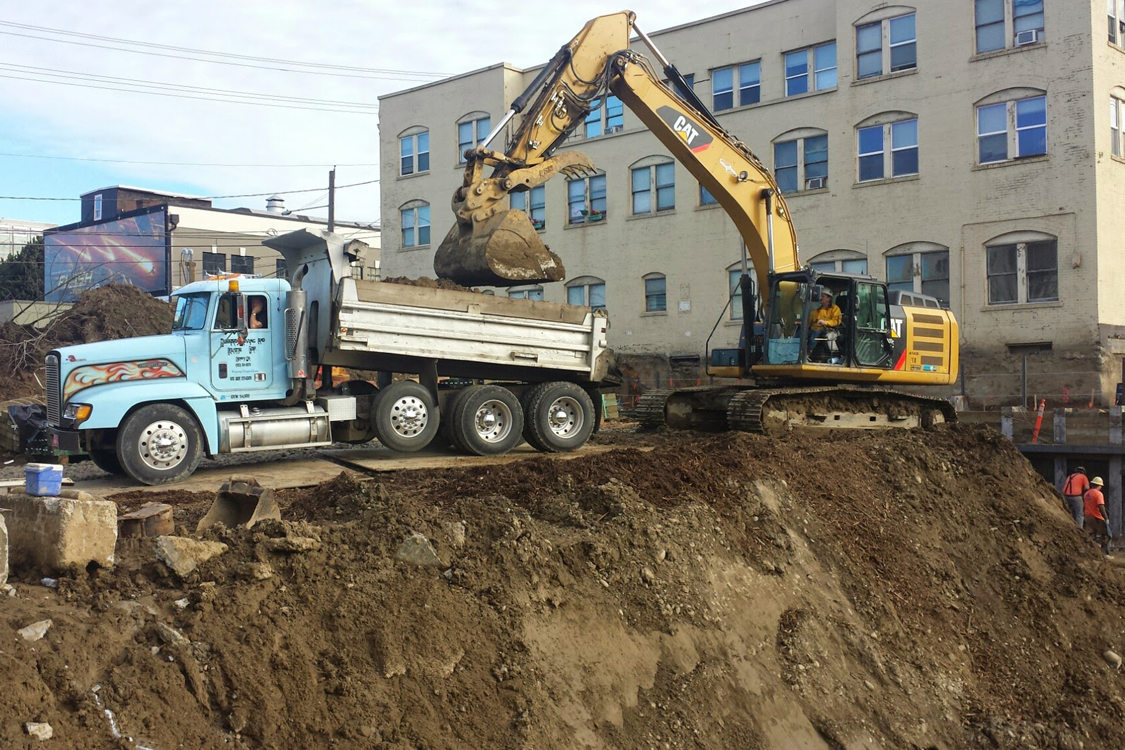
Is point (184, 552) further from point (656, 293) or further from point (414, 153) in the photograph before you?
point (414, 153)

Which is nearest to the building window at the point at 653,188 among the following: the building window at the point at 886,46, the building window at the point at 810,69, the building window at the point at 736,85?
the building window at the point at 736,85

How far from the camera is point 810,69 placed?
102ft

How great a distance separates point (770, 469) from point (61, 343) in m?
22.1

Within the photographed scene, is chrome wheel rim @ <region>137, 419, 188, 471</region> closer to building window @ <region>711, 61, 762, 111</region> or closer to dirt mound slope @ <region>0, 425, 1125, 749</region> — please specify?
dirt mound slope @ <region>0, 425, 1125, 749</region>

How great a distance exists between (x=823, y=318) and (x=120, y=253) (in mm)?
42911

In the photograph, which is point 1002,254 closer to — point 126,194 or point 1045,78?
point 1045,78

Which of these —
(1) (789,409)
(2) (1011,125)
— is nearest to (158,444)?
(1) (789,409)

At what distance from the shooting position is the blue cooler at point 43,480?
19.9ft

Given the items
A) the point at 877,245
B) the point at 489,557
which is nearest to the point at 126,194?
the point at 877,245

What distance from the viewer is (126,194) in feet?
176

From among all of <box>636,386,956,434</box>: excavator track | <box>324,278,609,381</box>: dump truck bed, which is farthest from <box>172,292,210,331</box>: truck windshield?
<box>636,386,956,434</box>: excavator track

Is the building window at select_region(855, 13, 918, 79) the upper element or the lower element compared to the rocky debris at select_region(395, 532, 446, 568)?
upper

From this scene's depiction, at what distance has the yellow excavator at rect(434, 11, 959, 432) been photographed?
46.0ft

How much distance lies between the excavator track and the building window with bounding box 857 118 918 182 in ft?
46.2
